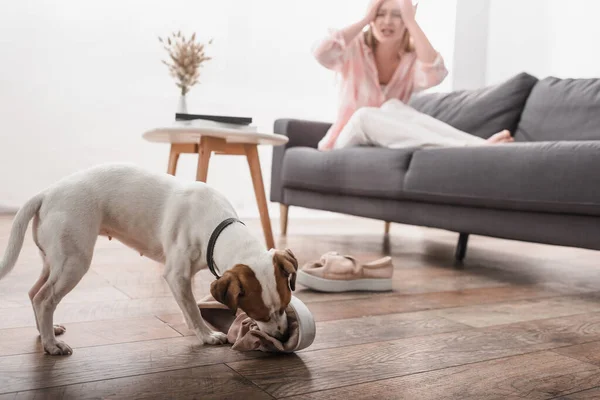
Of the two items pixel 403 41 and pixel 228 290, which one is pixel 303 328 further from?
pixel 403 41

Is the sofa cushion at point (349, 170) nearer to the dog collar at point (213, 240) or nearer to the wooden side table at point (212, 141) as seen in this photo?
the wooden side table at point (212, 141)

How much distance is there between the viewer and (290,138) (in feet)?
10.4

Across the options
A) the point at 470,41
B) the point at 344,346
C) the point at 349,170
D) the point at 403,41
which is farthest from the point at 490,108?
the point at 344,346

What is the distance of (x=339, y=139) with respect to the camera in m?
2.92

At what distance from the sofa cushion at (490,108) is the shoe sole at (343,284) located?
1543 mm

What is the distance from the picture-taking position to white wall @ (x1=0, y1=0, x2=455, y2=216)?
3564mm

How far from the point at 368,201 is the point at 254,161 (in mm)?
628

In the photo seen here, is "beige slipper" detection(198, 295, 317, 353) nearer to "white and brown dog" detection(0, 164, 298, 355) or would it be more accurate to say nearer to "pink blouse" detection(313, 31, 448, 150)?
"white and brown dog" detection(0, 164, 298, 355)

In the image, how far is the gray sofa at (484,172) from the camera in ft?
6.02

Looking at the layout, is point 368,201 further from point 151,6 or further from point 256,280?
point 151,6

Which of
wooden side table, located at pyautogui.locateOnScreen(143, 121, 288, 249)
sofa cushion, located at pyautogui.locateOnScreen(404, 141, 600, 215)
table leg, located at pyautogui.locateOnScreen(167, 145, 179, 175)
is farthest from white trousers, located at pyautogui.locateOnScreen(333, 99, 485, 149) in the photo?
table leg, located at pyautogui.locateOnScreen(167, 145, 179, 175)

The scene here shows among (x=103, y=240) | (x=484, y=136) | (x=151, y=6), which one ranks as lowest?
(x=103, y=240)

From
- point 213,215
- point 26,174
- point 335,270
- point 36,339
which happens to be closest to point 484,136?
point 335,270

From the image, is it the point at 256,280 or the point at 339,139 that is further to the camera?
the point at 339,139
